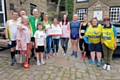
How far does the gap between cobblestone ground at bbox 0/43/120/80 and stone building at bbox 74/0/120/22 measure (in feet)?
47.4

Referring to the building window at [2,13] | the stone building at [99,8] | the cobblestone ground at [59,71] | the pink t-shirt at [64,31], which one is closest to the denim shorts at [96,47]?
the cobblestone ground at [59,71]

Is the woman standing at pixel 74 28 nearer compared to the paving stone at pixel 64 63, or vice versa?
the paving stone at pixel 64 63

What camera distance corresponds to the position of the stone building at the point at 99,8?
17719 mm

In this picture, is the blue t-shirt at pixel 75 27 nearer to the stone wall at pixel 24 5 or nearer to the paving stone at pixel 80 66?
the paving stone at pixel 80 66

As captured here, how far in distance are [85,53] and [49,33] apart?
168 cm

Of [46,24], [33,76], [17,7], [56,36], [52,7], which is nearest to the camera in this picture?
[33,76]

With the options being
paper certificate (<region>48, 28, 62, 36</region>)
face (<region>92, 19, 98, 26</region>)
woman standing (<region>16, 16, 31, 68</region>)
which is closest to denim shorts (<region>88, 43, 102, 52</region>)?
face (<region>92, 19, 98, 26</region>)

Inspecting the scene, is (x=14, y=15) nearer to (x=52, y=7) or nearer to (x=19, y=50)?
(x=19, y=50)

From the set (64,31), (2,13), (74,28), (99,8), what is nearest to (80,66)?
(74,28)

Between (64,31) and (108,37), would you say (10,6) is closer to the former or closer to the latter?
(64,31)

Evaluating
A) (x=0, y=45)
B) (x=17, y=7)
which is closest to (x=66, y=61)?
(x=0, y=45)

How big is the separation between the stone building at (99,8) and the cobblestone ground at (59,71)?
1446 cm

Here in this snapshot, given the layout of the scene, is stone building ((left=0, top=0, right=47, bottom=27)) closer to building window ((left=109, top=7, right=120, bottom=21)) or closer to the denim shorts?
the denim shorts

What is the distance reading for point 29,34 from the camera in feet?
13.9
